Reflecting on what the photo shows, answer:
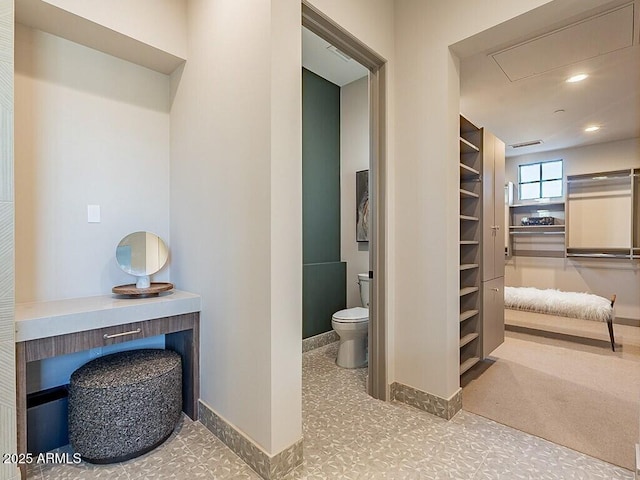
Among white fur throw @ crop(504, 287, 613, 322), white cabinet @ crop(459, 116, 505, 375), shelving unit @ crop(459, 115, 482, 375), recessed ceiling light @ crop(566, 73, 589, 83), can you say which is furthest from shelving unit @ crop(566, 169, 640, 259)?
shelving unit @ crop(459, 115, 482, 375)

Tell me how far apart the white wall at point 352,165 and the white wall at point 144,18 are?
192 centimetres

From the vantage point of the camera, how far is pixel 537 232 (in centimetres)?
519

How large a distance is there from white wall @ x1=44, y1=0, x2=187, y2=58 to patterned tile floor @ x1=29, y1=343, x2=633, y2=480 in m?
2.28

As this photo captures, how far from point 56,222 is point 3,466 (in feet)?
3.83

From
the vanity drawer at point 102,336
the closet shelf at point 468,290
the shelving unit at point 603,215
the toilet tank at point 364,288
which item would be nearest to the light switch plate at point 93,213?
the vanity drawer at point 102,336

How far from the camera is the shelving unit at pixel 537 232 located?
506 centimetres

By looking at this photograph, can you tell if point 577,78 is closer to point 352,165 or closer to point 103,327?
point 352,165

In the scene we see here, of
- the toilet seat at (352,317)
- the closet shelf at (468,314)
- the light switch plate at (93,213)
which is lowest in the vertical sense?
the toilet seat at (352,317)

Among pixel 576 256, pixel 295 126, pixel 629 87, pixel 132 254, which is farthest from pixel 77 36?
pixel 576 256

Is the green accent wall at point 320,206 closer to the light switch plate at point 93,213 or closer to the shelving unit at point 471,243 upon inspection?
the shelving unit at point 471,243

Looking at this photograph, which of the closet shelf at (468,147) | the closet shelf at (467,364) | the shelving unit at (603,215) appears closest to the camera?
the closet shelf at (467,364)

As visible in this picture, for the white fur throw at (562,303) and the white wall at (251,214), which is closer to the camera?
the white wall at (251,214)

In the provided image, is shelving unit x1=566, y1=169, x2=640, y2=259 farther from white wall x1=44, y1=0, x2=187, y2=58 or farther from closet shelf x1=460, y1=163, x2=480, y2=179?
white wall x1=44, y1=0, x2=187, y2=58

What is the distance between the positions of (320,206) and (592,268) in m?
4.27
